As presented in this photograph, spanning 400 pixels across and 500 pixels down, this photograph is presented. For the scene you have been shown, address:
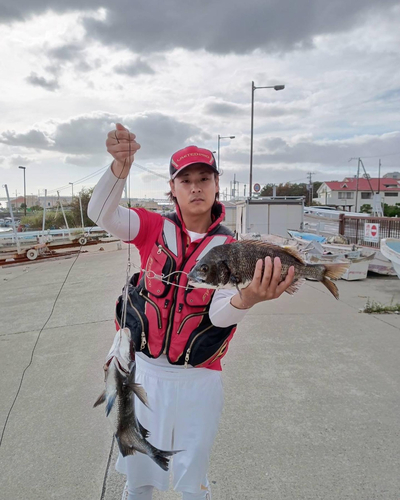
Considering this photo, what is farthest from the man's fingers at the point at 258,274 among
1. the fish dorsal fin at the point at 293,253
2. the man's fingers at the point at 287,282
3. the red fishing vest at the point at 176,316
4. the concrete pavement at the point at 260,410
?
the concrete pavement at the point at 260,410

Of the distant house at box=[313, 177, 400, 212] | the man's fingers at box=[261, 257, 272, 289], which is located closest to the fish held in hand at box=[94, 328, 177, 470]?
the man's fingers at box=[261, 257, 272, 289]

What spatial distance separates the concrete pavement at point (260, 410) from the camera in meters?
2.57

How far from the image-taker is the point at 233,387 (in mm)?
3855

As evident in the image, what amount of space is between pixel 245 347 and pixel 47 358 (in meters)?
2.74

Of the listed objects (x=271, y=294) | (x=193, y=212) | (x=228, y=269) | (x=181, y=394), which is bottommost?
(x=181, y=394)

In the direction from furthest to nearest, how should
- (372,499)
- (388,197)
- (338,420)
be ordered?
(388,197), (338,420), (372,499)

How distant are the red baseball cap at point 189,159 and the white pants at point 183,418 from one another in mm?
1145

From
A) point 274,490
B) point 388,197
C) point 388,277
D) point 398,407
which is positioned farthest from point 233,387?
point 388,197

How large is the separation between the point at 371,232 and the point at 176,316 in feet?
41.0

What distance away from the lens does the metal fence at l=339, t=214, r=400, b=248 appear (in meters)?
11.7

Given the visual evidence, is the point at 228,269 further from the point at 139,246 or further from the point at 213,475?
→ the point at 213,475

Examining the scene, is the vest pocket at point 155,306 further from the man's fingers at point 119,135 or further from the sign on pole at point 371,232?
the sign on pole at point 371,232

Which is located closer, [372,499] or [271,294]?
[271,294]

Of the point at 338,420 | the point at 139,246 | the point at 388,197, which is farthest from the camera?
the point at 388,197
